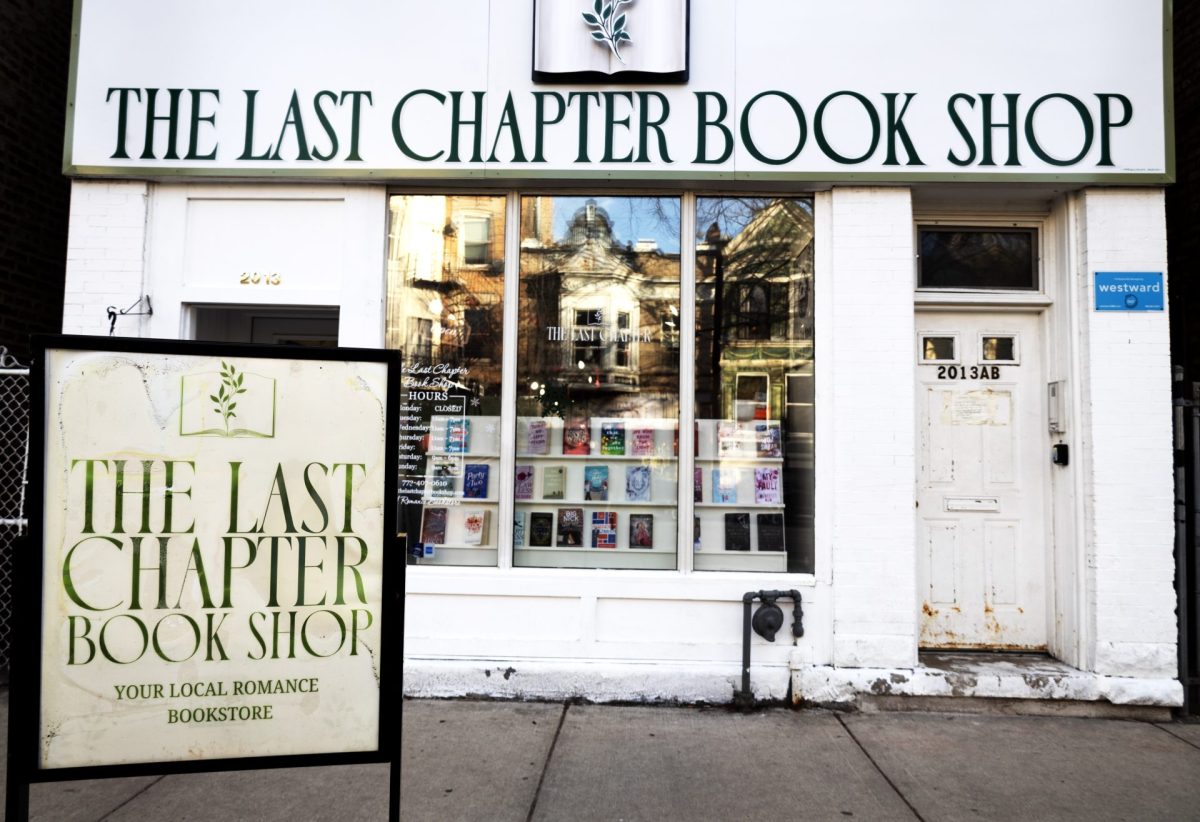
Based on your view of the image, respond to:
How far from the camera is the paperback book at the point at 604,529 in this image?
5.51 metres

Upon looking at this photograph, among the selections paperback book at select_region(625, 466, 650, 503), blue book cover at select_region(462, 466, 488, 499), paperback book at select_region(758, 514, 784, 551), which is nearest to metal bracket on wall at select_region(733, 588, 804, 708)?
paperback book at select_region(758, 514, 784, 551)

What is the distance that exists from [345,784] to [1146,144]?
6.22 meters

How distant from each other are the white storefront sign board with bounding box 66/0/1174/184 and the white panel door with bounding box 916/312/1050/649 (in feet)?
4.02

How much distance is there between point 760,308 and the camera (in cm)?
550

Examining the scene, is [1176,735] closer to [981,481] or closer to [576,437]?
[981,481]

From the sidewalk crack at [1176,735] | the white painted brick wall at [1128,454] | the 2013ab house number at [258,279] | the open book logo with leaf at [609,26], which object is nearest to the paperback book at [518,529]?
the 2013ab house number at [258,279]

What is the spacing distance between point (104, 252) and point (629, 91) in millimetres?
3826

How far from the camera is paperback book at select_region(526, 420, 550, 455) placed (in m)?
5.56

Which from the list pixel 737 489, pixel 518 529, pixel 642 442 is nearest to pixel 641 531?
pixel 642 442

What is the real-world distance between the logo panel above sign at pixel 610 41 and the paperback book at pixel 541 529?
119 inches

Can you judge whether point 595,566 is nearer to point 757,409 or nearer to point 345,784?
point 757,409

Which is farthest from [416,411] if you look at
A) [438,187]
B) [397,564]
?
[397,564]

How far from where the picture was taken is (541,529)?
5.54 metres

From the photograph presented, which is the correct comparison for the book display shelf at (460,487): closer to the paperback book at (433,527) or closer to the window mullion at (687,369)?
the paperback book at (433,527)
